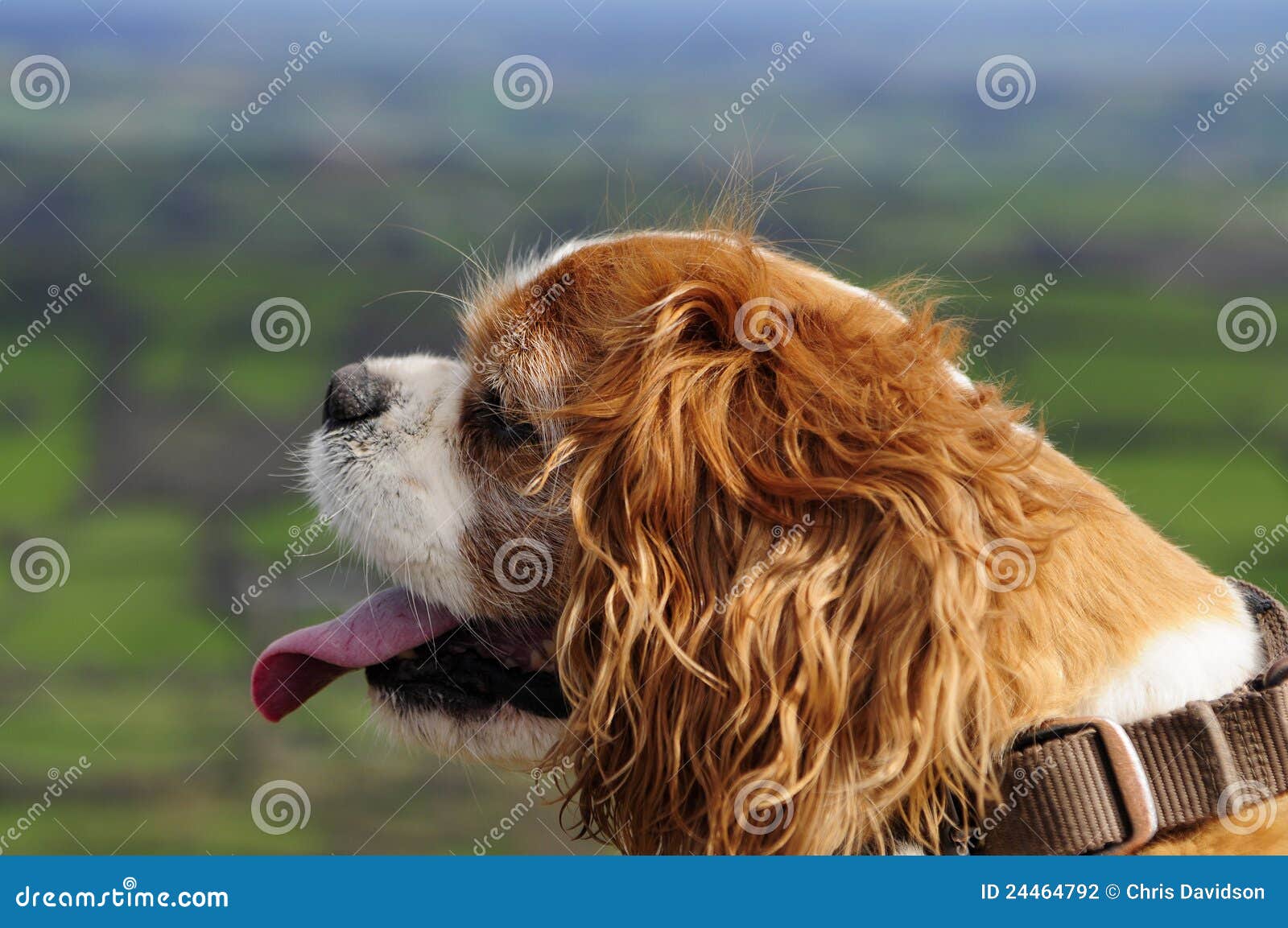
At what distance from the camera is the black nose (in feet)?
8.16

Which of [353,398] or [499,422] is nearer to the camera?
[499,422]

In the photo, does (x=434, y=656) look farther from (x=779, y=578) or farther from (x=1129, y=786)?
(x=1129, y=786)

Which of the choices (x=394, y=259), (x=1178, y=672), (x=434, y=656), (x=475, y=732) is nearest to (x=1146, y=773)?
(x=1178, y=672)

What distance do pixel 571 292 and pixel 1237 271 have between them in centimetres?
1126

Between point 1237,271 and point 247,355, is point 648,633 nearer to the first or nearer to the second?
point 247,355

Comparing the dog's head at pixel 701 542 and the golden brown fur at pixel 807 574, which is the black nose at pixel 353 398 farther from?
the golden brown fur at pixel 807 574

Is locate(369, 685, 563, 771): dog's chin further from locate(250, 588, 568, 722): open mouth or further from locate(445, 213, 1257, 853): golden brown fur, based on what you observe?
locate(445, 213, 1257, 853): golden brown fur

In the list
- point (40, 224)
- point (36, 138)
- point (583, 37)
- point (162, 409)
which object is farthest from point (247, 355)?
point (583, 37)

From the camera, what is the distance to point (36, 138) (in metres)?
14.2

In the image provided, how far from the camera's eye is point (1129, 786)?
1.62 metres

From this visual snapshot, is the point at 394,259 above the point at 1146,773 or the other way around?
A: the other way around

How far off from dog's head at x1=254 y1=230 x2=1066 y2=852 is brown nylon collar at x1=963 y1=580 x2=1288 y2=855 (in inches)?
3.7

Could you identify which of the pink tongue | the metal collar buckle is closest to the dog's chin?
the pink tongue

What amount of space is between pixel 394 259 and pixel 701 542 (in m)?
9.98
